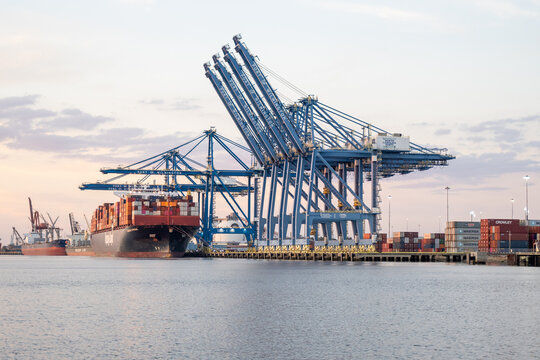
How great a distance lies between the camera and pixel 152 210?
11888cm

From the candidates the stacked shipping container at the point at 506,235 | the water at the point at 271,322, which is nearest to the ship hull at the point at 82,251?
the stacked shipping container at the point at 506,235

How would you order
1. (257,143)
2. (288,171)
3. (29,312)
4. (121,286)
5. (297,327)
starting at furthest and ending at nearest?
1. (257,143)
2. (288,171)
3. (121,286)
4. (29,312)
5. (297,327)

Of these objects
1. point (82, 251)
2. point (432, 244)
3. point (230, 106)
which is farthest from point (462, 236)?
point (82, 251)

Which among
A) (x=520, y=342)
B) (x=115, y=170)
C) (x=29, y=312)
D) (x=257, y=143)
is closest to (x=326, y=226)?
(x=257, y=143)

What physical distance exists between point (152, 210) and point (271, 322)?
296ft

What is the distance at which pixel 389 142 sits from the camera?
301 feet

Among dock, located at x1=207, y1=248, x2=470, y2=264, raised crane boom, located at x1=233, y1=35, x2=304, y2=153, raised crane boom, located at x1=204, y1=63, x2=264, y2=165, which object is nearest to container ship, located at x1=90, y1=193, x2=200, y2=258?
raised crane boom, located at x1=204, y1=63, x2=264, y2=165

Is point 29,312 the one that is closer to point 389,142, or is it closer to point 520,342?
point 520,342

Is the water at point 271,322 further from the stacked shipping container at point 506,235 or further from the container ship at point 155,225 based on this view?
the container ship at point 155,225

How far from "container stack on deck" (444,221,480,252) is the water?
64506 mm

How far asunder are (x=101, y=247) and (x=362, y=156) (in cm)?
7352

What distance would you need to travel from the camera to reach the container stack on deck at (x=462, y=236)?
375 feet

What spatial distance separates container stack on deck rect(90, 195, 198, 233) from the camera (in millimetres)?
117750

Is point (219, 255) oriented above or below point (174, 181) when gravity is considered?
below
